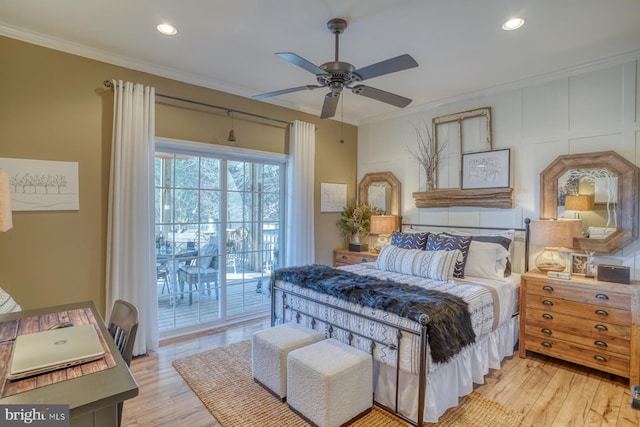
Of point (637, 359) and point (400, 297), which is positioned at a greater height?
point (400, 297)

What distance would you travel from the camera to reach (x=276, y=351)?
244 centimetres

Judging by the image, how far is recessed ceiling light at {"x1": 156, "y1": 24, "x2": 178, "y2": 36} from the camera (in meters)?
2.62

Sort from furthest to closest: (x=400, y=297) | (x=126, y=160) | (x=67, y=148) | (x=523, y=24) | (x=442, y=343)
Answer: (x=126, y=160)
(x=67, y=148)
(x=523, y=24)
(x=400, y=297)
(x=442, y=343)

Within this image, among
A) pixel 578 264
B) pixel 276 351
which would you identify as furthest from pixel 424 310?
pixel 578 264

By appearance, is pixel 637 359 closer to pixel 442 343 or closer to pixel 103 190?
pixel 442 343

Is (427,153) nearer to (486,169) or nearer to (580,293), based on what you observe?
(486,169)

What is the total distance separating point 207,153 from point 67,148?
1352 mm

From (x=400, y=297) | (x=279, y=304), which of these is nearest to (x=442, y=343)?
(x=400, y=297)

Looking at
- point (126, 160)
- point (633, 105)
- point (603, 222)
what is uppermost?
point (633, 105)

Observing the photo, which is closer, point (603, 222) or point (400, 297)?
point (400, 297)

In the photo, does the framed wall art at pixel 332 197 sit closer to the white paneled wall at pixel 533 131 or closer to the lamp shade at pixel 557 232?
the white paneled wall at pixel 533 131

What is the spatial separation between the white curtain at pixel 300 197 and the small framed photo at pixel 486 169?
80.0 inches

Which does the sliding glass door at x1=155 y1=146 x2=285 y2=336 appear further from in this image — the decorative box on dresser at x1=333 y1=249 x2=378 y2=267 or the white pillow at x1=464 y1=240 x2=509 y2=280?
the white pillow at x1=464 y1=240 x2=509 y2=280

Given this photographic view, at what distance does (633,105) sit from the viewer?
298 centimetres
